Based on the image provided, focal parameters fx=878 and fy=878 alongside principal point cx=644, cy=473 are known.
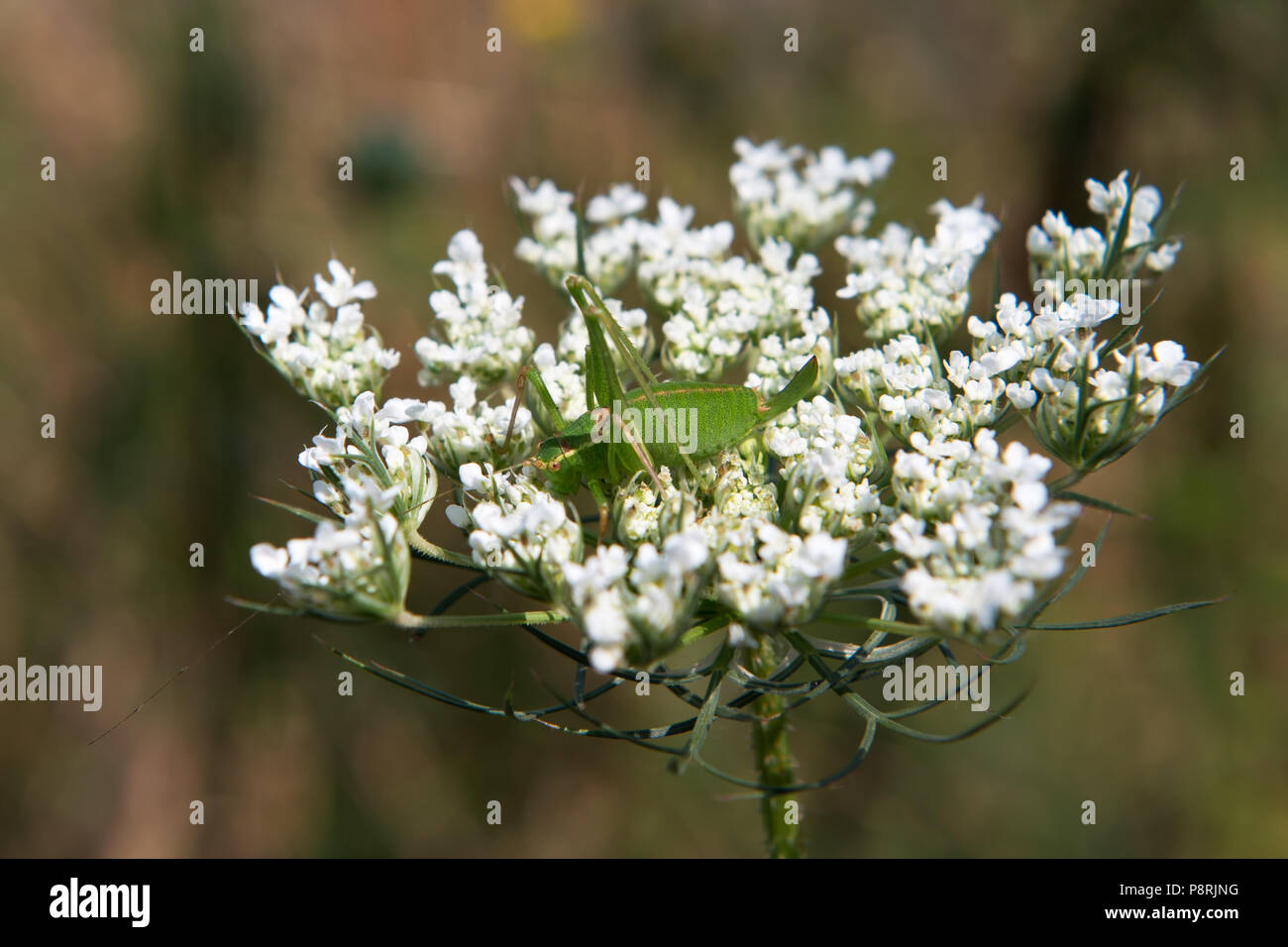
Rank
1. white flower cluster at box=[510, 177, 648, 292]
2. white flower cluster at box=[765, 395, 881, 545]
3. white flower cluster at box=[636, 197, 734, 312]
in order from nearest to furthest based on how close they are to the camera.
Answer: white flower cluster at box=[765, 395, 881, 545] < white flower cluster at box=[636, 197, 734, 312] < white flower cluster at box=[510, 177, 648, 292]

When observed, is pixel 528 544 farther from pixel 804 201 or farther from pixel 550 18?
pixel 550 18

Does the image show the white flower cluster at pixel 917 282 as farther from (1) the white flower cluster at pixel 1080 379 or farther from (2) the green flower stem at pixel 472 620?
(2) the green flower stem at pixel 472 620

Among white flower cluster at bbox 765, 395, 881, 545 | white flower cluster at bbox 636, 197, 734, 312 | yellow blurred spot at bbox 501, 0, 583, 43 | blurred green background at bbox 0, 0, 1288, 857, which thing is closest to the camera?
white flower cluster at bbox 765, 395, 881, 545

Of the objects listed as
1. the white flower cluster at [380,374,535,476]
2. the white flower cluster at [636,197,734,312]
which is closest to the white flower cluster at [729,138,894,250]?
the white flower cluster at [636,197,734,312]

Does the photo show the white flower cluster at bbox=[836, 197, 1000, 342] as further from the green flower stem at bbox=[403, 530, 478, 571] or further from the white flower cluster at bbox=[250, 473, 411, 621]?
the white flower cluster at bbox=[250, 473, 411, 621]
